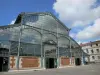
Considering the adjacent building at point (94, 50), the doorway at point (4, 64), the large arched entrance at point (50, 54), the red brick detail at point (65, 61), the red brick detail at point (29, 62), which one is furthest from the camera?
the adjacent building at point (94, 50)

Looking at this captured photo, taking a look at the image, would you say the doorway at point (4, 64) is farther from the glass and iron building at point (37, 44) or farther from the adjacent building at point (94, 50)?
the adjacent building at point (94, 50)

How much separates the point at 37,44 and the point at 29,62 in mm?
4647

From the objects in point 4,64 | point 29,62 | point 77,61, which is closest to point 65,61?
point 77,61

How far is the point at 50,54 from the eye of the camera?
33.9m

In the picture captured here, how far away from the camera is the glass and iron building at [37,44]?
26.7 meters

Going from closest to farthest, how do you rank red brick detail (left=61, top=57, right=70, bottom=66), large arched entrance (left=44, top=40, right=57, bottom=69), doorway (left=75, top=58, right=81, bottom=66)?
large arched entrance (left=44, top=40, right=57, bottom=69) → red brick detail (left=61, top=57, right=70, bottom=66) → doorway (left=75, top=58, right=81, bottom=66)

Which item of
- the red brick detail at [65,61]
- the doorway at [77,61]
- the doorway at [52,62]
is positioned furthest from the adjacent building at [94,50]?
the doorway at [52,62]

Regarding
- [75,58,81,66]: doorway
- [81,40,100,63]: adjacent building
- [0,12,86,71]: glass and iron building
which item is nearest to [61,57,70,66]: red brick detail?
[0,12,86,71]: glass and iron building

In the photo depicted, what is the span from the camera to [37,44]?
104 ft

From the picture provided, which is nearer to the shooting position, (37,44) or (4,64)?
(4,64)

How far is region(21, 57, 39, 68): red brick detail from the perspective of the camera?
→ 28.1 m

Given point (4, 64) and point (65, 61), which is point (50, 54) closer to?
point (65, 61)

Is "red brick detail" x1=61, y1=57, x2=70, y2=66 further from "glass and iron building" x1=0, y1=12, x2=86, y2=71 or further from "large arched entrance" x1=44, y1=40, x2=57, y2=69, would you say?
"large arched entrance" x1=44, y1=40, x2=57, y2=69

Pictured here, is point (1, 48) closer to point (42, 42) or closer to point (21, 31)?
point (21, 31)
